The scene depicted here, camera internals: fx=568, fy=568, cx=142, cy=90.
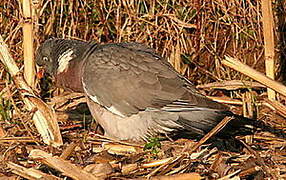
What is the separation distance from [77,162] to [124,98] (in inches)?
23.4

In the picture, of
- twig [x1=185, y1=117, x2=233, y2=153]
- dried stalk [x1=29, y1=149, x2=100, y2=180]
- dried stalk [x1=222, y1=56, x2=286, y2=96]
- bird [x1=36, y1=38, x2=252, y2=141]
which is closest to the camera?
dried stalk [x1=29, y1=149, x2=100, y2=180]

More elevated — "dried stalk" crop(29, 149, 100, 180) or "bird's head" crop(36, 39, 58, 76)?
"bird's head" crop(36, 39, 58, 76)

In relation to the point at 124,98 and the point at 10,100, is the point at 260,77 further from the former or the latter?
the point at 10,100

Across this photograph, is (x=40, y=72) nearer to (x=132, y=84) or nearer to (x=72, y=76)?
(x=72, y=76)

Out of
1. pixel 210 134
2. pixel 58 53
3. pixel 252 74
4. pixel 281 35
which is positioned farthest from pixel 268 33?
pixel 58 53

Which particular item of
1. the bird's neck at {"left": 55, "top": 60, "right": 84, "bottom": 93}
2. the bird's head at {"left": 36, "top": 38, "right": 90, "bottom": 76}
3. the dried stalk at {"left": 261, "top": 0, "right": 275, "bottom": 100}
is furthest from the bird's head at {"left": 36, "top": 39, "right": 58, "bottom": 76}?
the dried stalk at {"left": 261, "top": 0, "right": 275, "bottom": 100}

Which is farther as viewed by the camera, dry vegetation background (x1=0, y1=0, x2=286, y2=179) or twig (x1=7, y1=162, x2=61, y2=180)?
dry vegetation background (x1=0, y1=0, x2=286, y2=179)

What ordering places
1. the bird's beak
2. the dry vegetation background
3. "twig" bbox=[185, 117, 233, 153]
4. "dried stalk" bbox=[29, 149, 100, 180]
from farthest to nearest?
the dry vegetation background, the bird's beak, "twig" bbox=[185, 117, 233, 153], "dried stalk" bbox=[29, 149, 100, 180]

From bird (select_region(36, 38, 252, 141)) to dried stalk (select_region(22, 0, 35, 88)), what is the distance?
0.41 m

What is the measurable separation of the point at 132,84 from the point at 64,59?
0.78 metres

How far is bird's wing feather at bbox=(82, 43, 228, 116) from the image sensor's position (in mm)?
3960

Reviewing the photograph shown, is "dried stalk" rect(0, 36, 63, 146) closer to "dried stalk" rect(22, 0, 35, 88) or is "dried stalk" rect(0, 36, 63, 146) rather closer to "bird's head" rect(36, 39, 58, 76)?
"dried stalk" rect(22, 0, 35, 88)

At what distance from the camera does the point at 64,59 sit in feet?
14.8

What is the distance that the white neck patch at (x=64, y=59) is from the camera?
4.46 m
